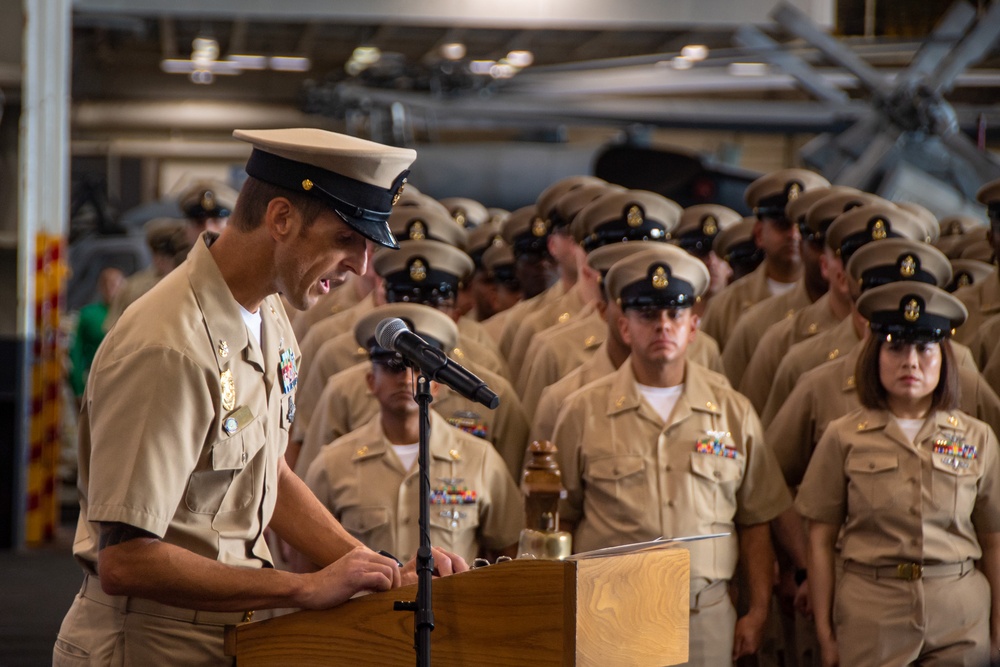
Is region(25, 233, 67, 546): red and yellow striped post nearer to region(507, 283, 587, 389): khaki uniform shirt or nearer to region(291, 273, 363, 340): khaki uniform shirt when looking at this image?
region(291, 273, 363, 340): khaki uniform shirt

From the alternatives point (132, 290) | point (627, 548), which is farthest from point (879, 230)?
point (132, 290)

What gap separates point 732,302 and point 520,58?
14.3 meters

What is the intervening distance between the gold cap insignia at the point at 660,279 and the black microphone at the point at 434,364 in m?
2.05

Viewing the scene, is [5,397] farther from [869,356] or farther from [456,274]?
[869,356]

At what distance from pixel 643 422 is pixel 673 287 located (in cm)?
41

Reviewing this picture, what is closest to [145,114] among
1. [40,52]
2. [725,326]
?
[40,52]

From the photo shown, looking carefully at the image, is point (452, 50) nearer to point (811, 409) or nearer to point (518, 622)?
point (811, 409)

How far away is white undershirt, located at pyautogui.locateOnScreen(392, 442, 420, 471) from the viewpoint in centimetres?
412

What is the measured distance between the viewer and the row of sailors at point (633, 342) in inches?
162

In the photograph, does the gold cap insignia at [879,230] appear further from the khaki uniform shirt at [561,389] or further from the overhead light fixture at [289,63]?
the overhead light fixture at [289,63]

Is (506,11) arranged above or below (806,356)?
above

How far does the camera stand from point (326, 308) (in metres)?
6.54

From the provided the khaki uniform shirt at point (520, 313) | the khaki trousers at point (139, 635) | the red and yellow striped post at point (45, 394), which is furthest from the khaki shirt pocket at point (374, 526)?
the red and yellow striped post at point (45, 394)

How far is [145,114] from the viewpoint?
850 inches
